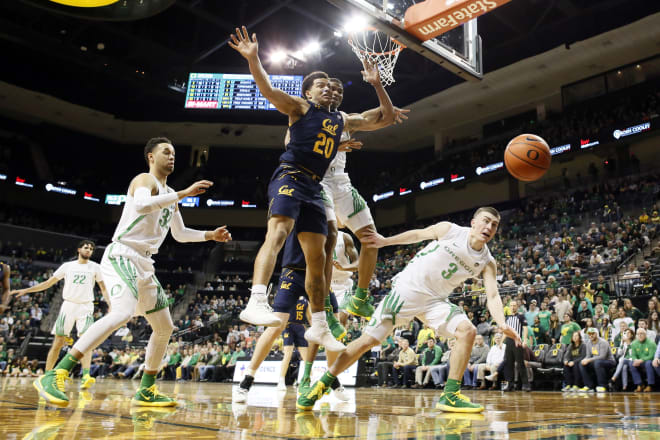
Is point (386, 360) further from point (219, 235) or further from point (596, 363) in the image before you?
point (219, 235)

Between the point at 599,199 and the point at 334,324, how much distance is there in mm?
15677

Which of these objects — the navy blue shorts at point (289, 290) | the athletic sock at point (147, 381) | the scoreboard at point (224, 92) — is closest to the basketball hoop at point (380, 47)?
the navy blue shorts at point (289, 290)

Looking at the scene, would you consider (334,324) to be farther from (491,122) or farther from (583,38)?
(491,122)

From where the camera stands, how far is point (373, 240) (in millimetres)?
4445

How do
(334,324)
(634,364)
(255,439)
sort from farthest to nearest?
(634,364)
(334,324)
(255,439)

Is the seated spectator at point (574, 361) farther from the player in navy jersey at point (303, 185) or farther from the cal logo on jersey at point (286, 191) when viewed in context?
the cal logo on jersey at point (286, 191)

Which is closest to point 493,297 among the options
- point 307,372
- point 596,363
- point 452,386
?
point 452,386

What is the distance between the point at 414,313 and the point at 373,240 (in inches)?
26.9

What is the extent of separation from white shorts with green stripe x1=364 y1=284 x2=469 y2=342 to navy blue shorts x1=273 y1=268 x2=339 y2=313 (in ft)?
3.00

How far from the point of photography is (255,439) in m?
2.19

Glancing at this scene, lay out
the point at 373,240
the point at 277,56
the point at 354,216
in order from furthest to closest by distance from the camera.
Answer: the point at 277,56 < the point at 354,216 < the point at 373,240

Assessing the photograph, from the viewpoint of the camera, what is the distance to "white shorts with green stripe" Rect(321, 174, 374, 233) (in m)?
5.02

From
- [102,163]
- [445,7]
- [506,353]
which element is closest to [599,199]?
[506,353]

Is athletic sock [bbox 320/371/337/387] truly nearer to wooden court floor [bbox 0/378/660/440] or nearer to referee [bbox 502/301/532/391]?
wooden court floor [bbox 0/378/660/440]
